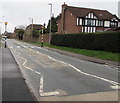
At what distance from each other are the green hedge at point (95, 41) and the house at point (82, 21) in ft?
49.3

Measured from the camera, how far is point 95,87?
24.0 ft

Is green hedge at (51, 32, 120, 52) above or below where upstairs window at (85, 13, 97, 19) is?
below

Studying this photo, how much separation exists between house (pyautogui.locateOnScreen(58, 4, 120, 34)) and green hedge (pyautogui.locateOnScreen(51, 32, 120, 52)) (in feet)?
49.3

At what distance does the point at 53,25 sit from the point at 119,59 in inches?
2361

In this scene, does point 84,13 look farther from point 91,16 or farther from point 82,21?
point 82,21

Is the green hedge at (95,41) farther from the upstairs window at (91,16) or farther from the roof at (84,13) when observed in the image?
the upstairs window at (91,16)

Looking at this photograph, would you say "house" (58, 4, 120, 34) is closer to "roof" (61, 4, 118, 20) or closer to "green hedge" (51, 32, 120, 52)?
"roof" (61, 4, 118, 20)

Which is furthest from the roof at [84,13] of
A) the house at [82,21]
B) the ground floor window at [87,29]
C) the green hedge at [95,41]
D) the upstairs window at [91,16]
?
the green hedge at [95,41]

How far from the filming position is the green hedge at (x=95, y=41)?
764 inches

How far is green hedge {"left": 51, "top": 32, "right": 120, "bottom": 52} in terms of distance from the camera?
63.7ft

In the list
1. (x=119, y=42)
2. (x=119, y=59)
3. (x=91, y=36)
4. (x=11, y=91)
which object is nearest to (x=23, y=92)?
(x=11, y=91)

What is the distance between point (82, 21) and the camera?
48.7 meters

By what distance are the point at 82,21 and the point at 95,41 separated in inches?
1046

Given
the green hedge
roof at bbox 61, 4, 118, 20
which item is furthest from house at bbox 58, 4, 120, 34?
the green hedge
